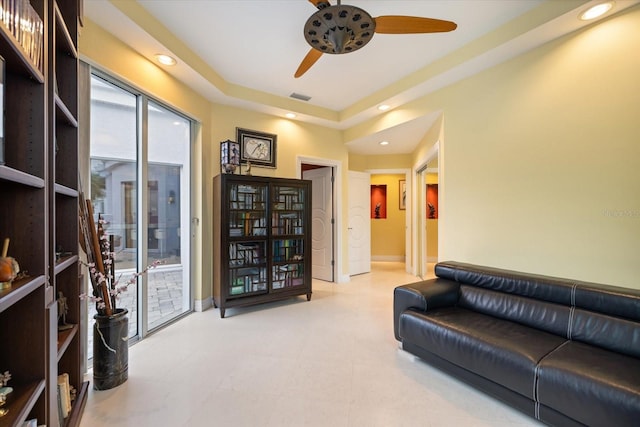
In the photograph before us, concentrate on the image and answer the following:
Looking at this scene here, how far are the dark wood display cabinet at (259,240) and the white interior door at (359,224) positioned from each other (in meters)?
1.66

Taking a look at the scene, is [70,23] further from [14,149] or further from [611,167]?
[611,167]

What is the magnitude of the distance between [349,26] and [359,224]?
4.11 m

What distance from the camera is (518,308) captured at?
A: 2.04 meters

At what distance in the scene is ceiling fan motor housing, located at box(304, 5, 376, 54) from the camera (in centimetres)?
153

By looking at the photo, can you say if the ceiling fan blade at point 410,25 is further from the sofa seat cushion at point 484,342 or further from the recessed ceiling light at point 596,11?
the sofa seat cushion at point 484,342

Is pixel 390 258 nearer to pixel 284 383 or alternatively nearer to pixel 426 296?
pixel 426 296

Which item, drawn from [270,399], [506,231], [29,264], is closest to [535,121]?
[506,231]

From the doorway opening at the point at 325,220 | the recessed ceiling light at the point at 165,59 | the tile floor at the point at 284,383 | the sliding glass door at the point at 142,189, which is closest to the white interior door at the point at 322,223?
the doorway opening at the point at 325,220

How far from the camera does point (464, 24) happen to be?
2.37m

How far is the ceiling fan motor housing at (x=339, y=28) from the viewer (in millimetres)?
1532

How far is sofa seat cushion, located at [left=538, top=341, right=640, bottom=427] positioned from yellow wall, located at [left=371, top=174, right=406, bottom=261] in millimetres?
5236

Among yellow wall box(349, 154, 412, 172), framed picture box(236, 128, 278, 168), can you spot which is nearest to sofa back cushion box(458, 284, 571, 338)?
framed picture box(236, 128, 278, 168)

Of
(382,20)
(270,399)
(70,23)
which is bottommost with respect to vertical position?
(270,399)

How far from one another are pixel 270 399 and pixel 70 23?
8.34ft
